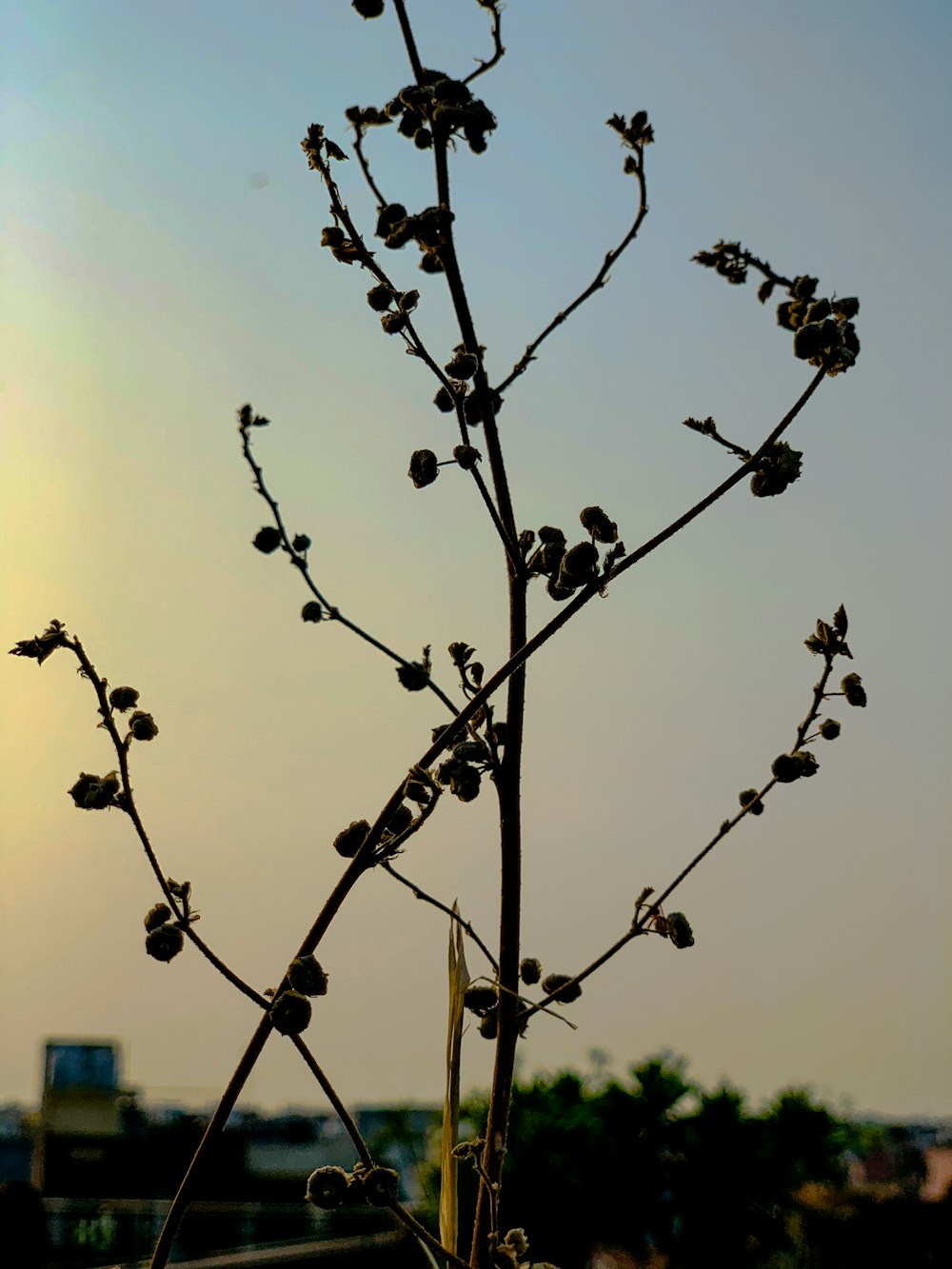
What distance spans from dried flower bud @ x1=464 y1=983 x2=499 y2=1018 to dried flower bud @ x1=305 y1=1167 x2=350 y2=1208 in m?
0.17

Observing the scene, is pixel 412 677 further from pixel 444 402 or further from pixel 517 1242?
pixel 517 1242

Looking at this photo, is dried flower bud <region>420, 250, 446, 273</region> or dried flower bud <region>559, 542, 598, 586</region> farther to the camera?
dried flower bud <region>420, 250, 446, 273</region>

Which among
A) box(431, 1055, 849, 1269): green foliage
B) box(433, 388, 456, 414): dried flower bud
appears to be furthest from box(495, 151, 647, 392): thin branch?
box(431, 1055, 849, 1269): green foliage

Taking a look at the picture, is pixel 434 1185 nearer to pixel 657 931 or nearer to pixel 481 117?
pixel 657 931

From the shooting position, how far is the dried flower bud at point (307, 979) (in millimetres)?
789

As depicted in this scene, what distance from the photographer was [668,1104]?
198 inches

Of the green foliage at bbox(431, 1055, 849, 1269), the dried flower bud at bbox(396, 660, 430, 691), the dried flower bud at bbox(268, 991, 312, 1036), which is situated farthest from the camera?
the green foliage at bbox(431, 1055, 849, 1269)

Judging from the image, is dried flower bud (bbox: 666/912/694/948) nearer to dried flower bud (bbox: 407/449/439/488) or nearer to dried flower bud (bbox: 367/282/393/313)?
dried flower bud (bbox: 407/449/439/488)

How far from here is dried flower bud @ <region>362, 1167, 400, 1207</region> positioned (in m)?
0.80

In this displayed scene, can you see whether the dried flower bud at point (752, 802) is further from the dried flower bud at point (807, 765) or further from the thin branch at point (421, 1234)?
the thin branch at point (421, 1234)

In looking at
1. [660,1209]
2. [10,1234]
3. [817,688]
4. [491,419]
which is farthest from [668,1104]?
[491,419]

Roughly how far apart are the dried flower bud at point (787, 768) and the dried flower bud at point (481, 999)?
348 mm

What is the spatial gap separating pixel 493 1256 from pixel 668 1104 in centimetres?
446

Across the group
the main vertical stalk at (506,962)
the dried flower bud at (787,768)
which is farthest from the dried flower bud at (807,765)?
the main vertical stalk at (506,962)
